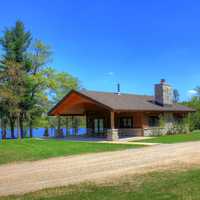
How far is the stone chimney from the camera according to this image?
112 ft

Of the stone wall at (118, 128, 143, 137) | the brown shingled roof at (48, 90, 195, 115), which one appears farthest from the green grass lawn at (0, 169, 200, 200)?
the stone wall at (118, 128, 143, 137)

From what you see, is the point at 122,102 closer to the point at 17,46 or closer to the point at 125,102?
the point at 125,102

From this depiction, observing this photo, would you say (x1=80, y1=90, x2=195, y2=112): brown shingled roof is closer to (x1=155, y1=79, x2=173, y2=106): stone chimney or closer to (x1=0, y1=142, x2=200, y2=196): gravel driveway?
(x1=155, y1=79, x2=173, y2=106): stone chimney

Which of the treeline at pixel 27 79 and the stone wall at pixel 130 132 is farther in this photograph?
the treeline at pixel 27 79

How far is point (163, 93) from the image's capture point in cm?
3425

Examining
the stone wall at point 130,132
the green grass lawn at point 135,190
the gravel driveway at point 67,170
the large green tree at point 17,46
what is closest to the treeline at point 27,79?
the large green tree at point 17,46

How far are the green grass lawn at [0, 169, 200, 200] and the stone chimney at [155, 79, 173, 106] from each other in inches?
981

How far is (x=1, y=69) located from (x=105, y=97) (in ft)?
42.8

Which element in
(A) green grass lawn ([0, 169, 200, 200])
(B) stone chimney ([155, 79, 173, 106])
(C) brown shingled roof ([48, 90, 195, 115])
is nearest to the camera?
(A) green grass lawn ([0, 169, 200, 200])

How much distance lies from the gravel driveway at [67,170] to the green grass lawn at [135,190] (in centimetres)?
87

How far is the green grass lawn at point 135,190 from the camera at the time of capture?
7.36m

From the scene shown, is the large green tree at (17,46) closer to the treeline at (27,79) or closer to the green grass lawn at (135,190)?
the treeline at (27,79)

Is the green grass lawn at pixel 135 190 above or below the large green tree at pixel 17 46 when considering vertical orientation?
below

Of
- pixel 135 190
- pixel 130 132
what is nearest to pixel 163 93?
pixel 130 132
